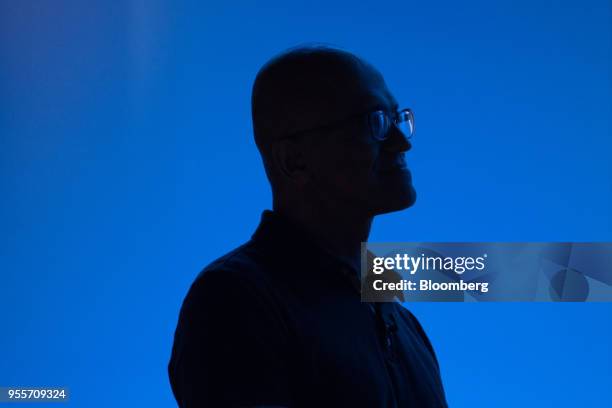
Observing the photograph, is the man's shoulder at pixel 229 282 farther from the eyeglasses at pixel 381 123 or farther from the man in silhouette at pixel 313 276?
the eyeglasses at pixel 381 123

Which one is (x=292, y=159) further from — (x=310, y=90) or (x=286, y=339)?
(x=286, y=339)

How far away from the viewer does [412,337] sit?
919 mm

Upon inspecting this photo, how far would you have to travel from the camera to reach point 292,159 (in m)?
0.86

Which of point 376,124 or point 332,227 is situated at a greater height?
point 376,124

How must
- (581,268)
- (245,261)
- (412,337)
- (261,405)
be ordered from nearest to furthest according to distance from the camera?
(261,405) < (245,261) < (412,337) < (581,268)

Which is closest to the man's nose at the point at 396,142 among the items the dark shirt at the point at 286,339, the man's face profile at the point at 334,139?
the man's face profile at the point at 334,139

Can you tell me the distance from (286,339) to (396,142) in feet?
0.92

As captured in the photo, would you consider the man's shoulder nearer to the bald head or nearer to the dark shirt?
the dark shirt

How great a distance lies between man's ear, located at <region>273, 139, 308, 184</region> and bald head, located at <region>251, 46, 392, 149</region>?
0.01 metres

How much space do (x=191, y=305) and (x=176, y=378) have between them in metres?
0.07

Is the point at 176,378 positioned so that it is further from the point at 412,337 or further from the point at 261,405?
the point at 412,337

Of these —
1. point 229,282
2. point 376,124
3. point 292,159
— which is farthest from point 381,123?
point 229,282

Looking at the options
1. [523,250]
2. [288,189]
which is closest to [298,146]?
[288,189]

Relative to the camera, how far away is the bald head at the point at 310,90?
850 mm
